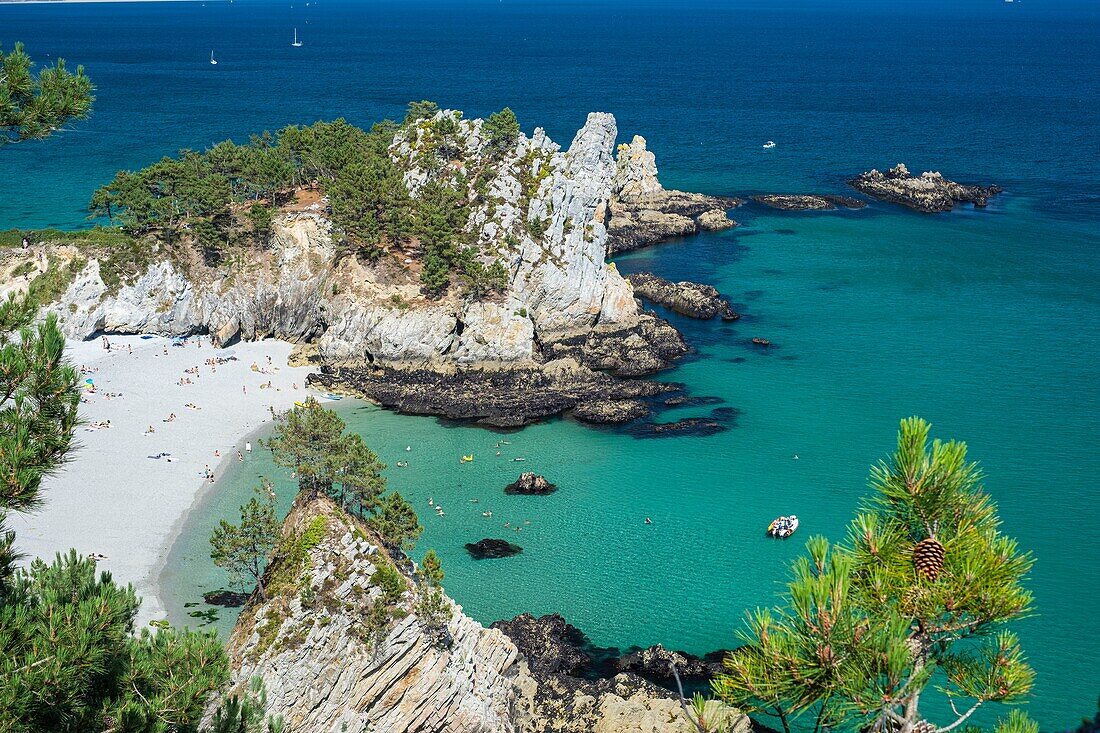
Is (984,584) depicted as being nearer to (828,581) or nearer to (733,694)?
(828,581)

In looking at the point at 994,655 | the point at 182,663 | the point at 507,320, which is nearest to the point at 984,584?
the point at 994,655

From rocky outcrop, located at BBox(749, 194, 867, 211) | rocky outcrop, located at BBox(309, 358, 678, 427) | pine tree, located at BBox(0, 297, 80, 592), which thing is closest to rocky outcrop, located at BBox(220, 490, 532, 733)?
pine tree, located at BBox(0, 297, 80, 592)

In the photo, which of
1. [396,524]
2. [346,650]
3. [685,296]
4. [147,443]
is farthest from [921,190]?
[346,650]

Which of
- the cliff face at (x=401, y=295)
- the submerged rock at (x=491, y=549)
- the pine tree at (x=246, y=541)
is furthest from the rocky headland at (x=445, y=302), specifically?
the pine tree at (x=246, y=541)

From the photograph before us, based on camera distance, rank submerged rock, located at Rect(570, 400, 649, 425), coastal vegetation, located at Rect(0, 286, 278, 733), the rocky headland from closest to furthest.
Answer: coastal vegetation, located at Rect(0, 286, 278, 733)
submerged rock, located at Rect(570, 400, 649, 425)
the rocky headland

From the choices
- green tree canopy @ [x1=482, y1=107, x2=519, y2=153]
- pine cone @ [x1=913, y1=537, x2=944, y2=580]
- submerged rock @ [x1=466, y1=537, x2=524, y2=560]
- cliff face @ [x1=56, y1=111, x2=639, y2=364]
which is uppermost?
green tree canopy @ [x1=482, y1=107, x2=519, y2=153]

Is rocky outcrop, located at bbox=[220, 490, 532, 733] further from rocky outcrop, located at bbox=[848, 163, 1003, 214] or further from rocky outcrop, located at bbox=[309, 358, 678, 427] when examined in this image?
rocky outcrop, located at bbox=[848, 163, 1003, 214]
